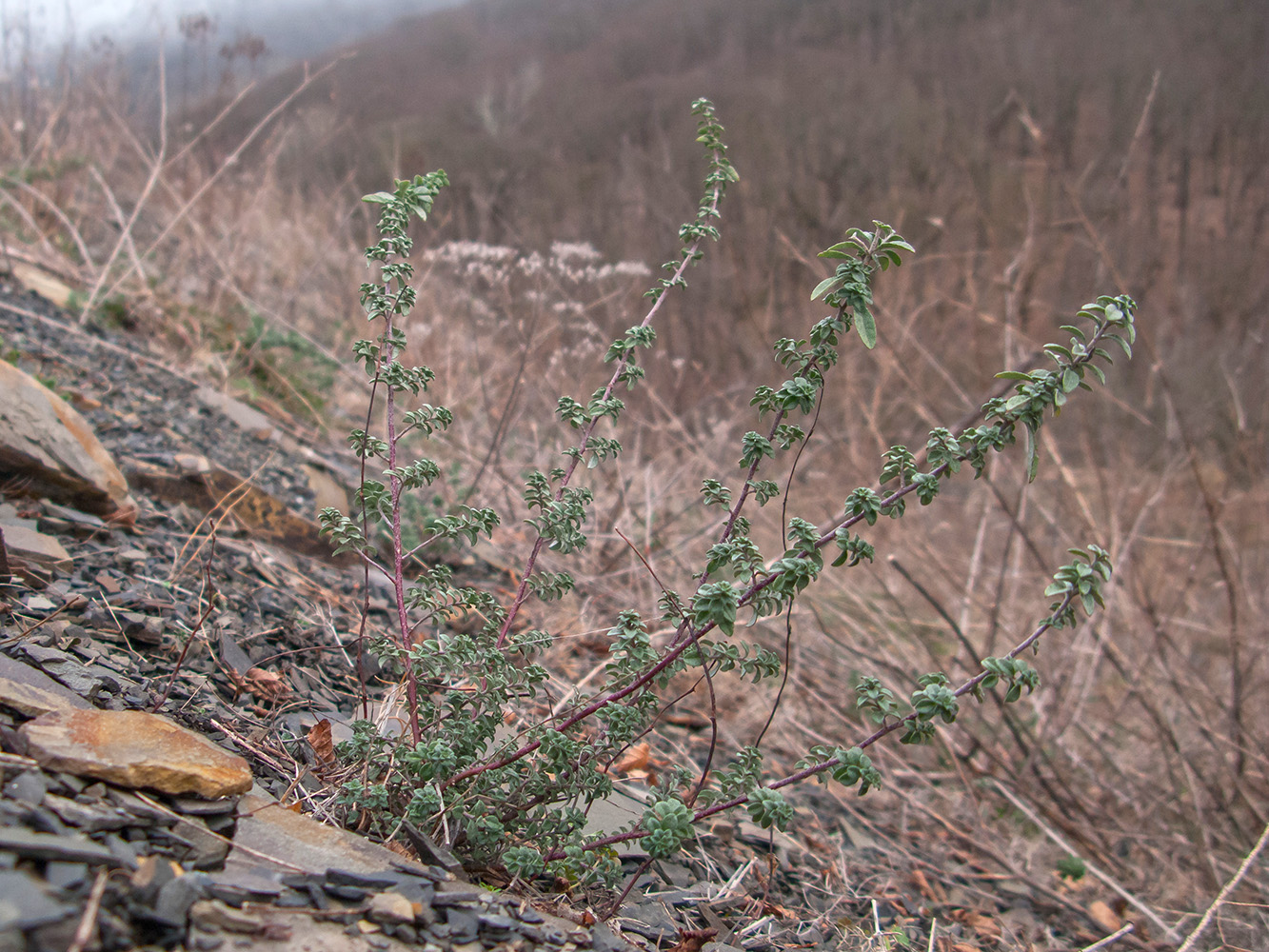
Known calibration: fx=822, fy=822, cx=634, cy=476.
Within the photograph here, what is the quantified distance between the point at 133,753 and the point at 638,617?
805 millimetres

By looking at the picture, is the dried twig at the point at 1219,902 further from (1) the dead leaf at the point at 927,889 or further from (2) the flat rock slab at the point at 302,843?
(2) the flat rock slab at the point at 302,843

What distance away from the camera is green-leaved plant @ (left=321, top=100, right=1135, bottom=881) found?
1273 millimetres

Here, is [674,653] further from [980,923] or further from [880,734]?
[980,923]

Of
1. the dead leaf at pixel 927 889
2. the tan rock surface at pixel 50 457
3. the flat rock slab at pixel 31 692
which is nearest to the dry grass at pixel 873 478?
the dead leaf at pixel 927 889

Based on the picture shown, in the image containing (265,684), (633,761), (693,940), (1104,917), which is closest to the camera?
(693,940)

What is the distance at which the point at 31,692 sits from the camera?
137cm

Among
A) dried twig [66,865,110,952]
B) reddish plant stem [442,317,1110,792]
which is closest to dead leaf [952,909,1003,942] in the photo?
reddish plant stem [442,317,1110,792]

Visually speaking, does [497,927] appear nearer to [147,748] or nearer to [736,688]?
[147,748]

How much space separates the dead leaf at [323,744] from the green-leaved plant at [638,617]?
0.16 metres

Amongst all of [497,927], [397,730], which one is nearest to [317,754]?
[397,730]

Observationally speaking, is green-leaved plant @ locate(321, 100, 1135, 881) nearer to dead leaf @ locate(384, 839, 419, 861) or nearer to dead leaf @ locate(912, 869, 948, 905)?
dead leaf @ locate(384, 839, 419, 861)

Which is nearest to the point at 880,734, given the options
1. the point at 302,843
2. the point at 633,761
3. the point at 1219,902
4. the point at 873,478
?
the point at 302,843

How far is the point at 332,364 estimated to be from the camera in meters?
4.64

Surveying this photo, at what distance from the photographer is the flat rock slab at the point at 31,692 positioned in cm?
131
